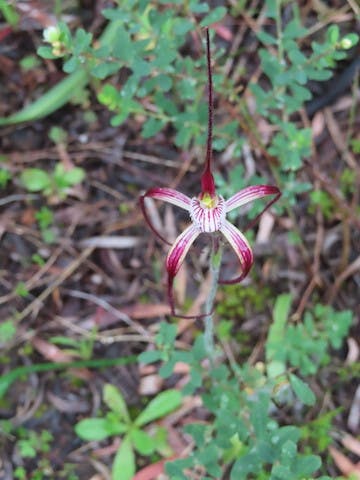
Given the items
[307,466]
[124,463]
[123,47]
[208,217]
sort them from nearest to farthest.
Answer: [208,217] < [307,466] < [123,47] < [124,463]

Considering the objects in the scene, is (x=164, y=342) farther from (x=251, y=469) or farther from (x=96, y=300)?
(x=96, y=300)

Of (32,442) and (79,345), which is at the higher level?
(79,345)

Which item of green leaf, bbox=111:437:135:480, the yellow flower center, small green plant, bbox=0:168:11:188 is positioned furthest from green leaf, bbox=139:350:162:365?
small green plant, bbox=0:168:11:188

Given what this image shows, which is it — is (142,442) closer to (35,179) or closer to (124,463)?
(124,463)

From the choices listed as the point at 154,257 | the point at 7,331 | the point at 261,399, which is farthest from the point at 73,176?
the point at 261,399

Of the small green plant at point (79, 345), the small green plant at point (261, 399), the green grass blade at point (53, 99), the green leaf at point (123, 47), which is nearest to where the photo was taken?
the small green plant at point (261, 399)

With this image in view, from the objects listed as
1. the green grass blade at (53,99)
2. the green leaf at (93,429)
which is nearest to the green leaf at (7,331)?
the green leaf at (93,429)

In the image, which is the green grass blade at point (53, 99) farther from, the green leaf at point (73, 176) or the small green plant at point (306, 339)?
the small green plant at point (306, 339)
